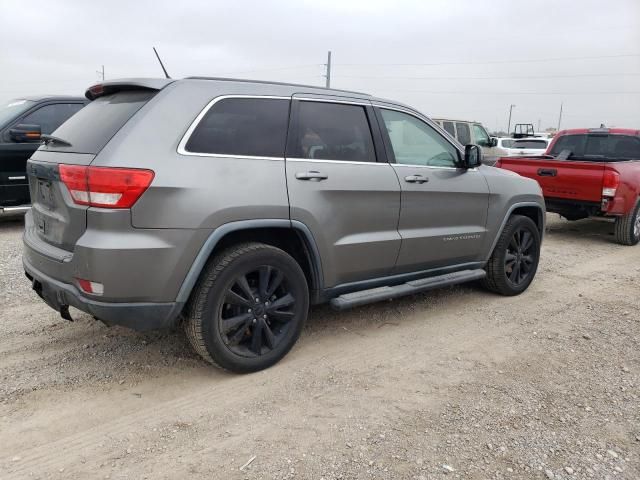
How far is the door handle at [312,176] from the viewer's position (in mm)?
3410

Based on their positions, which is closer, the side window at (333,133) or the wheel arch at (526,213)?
the side window at (333,133)

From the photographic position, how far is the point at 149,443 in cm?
267

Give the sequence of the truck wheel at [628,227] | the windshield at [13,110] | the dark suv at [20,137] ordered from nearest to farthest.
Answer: the dark suv at [20,137] → the windshield at [13,110] → the truck wheel at [628,227]

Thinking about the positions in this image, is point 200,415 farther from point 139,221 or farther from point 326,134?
point 326,134

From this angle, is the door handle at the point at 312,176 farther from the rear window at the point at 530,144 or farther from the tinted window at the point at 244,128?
the rear window at the point at 530,144

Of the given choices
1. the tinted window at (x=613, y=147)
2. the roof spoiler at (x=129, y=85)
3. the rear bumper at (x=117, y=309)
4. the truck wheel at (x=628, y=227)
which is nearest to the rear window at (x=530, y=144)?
the tinted window at (x=613, y=147)

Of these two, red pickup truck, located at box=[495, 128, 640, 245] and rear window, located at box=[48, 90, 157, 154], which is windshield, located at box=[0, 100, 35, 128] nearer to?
rear window, located at box=[48, 90, 157, 154]

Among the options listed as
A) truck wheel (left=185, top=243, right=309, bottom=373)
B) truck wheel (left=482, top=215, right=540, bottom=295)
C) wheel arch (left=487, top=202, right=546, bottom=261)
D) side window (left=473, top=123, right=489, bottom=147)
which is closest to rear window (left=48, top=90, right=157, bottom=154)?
truck wheel (left=185, top=243, right=309, bottom=373)

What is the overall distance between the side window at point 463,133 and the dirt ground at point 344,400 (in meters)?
11.5

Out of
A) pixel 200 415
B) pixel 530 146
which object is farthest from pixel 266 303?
pixel 530 146

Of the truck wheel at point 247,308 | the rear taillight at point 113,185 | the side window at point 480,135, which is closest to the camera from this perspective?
the rear taillight at point 113,185

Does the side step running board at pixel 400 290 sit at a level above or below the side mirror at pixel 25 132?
below

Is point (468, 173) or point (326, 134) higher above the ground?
point (326, 134)

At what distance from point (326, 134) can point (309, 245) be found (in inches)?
31.8
